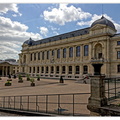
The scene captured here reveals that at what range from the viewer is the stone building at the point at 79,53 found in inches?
1467

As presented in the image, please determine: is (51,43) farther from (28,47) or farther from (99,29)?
(99,29)

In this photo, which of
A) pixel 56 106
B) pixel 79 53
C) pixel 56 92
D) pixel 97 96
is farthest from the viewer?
pixel 79 53

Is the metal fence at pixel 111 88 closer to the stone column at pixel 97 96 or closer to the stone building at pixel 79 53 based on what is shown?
the stone column at pixel 97 96

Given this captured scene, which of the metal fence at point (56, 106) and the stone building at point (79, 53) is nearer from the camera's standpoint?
the metal fence at point (56, 106)

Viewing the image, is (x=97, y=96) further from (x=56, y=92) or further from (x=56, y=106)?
(x=56, y=92)

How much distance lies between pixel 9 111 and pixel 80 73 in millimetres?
35852

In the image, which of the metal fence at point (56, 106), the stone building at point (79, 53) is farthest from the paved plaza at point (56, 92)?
the stone building at point (79, 53)

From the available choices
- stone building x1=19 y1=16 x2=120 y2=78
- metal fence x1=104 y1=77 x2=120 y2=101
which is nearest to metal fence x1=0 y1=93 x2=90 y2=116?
metal fence x1=104 y1=77 x2=120 y2=101

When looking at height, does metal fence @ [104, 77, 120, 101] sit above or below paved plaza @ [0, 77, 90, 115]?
above

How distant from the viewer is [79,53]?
151 ft

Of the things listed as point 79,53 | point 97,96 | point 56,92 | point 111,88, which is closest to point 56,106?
point 97,96

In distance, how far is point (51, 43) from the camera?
56250 millimetres

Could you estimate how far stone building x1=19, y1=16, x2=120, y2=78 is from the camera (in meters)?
37.2

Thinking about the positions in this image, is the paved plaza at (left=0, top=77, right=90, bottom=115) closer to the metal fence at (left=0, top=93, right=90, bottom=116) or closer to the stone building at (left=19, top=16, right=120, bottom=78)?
the metal fence at (left=0, top=93, right=90, bottom=116)
